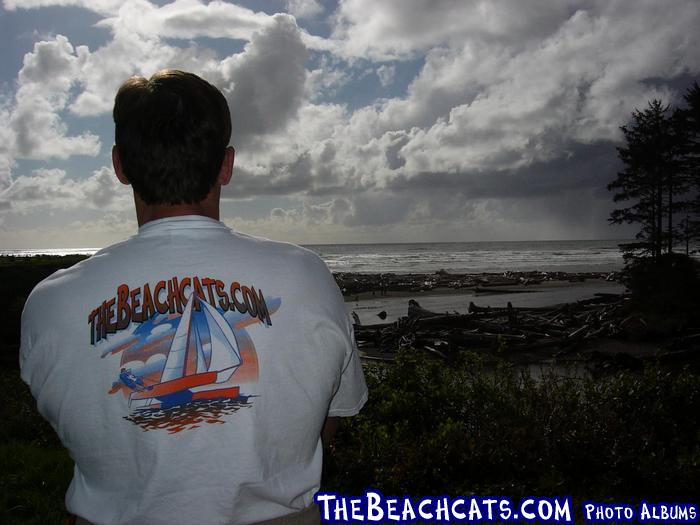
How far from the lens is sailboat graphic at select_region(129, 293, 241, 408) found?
5.18 feet

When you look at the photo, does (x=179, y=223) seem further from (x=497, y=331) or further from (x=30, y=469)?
(x=497, y=331)

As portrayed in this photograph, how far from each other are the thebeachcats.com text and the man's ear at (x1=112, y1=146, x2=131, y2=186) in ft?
12.2

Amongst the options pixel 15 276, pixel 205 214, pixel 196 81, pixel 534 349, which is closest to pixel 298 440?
pixel 205 214

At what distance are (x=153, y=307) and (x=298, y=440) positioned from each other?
23.9 inches

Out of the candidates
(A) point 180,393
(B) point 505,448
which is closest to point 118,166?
(A) point 180,393

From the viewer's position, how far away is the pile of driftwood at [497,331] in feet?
52.9

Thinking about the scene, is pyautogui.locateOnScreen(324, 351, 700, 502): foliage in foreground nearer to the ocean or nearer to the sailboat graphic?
the sailboat graphic

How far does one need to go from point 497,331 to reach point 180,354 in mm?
17297

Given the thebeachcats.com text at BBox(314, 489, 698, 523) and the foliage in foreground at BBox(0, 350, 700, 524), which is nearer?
the thebeachcats.com text at BBox(314, 489, 698, 523)

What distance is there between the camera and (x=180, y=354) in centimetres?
159

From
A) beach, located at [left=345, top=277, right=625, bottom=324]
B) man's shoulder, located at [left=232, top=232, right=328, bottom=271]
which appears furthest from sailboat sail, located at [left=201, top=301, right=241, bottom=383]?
beach, located at [left=345, top=277, right=625, bottom=324]

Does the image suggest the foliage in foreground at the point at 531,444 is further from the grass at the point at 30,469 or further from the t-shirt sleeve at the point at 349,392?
the t-shirt sleeve at the point at 349,392

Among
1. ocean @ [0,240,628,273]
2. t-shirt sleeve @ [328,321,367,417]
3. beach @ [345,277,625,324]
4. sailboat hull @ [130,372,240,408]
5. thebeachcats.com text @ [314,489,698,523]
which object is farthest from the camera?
ocean @ [0,240,628,273]

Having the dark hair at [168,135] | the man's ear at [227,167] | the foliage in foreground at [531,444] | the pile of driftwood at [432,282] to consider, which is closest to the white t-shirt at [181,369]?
the dark hair at [168,135]
